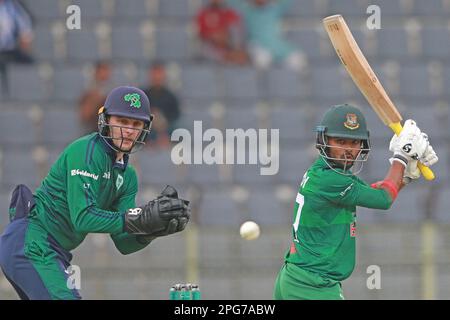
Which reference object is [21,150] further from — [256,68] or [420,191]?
[420,191]

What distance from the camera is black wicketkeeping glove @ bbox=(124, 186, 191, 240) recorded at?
634cm

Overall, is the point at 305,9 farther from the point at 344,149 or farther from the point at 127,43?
the point at 344,149

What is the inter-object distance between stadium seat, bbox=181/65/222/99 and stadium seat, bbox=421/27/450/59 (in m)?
2.48

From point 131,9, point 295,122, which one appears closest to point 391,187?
point 295,122

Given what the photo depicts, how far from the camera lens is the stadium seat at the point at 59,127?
12461 millimetres

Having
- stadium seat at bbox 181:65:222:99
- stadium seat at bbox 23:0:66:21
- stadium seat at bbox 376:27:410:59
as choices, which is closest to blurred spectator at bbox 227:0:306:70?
stadium seat at bbox 181:65:222:99

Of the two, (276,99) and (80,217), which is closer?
(80,217)

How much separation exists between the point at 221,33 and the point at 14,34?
222 centimetres

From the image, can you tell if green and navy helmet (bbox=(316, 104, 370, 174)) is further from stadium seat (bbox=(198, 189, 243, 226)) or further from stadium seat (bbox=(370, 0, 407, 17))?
stadium seat (bbox=(370, 0, 407, 17))

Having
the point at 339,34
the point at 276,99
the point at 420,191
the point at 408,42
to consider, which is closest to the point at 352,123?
the point at 339,34

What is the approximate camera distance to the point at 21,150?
12406 millimetres

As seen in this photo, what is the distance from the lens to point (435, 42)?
1359cm

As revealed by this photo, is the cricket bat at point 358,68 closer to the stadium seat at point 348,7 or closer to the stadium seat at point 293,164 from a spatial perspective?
the stadium seat at point 293,164

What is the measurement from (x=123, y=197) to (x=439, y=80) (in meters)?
7.18
